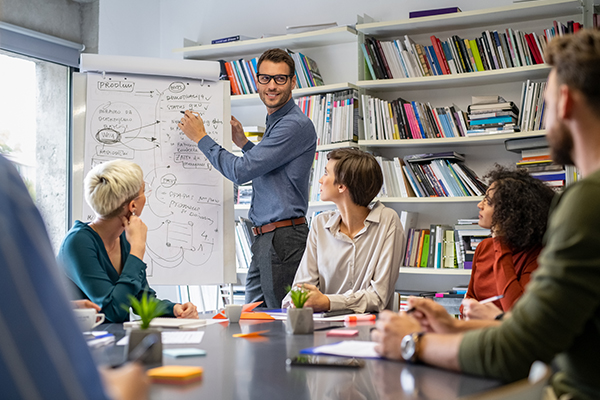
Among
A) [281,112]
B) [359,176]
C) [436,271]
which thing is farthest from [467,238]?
[281,112]

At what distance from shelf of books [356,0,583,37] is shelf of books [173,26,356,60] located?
0.17 metres

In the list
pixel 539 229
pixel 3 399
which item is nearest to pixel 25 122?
pixel 539 229

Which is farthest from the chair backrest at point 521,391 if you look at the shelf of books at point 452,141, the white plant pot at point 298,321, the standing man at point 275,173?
the shelf of books at point 452,141

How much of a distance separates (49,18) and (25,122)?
2.34 feet

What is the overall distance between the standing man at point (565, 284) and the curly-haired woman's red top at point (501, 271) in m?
1.02

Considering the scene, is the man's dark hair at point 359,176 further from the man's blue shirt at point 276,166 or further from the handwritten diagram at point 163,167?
the handwritten diagram at point 163,167

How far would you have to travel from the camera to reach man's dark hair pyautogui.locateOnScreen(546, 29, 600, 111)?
955 mm

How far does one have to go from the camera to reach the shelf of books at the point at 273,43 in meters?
3.79

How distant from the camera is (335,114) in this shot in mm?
3734

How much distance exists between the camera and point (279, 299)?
2725 mm

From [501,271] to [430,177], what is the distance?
60.7 inches

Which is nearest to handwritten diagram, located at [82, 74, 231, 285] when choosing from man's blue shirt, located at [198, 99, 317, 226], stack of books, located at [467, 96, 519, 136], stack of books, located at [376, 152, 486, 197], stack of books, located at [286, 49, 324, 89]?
man's blue shirt, located at [198, 99, 317, 226]

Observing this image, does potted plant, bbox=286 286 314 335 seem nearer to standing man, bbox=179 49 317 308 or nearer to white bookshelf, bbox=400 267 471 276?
standing man, bbox=179 49 317 308

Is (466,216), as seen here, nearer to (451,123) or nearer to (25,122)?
(451,123)
